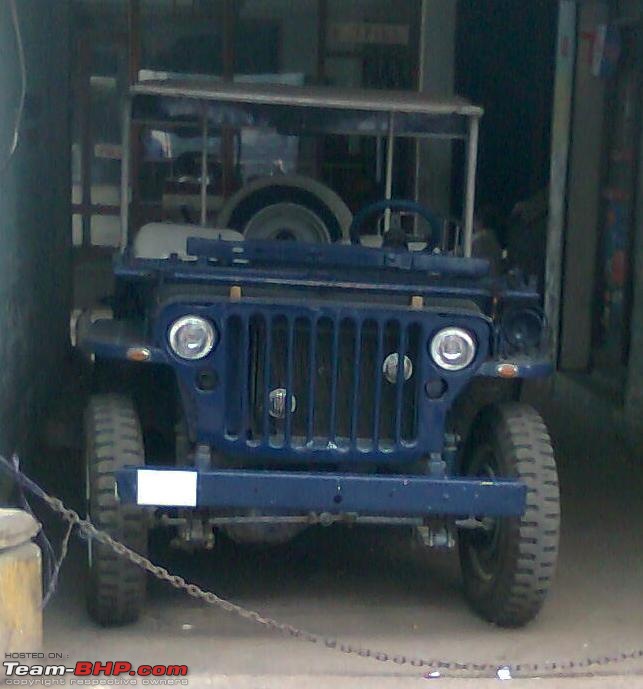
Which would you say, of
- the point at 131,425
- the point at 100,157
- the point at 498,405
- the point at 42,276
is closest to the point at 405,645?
the point at 498,405

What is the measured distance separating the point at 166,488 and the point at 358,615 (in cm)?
114

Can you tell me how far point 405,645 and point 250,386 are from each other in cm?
113

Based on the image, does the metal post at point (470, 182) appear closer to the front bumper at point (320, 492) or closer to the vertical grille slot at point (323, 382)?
the vertical grille slot at point (323, 382)

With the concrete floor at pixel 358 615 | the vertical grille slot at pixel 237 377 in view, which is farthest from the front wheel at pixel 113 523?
the vertical grille slot at pixel 237 377

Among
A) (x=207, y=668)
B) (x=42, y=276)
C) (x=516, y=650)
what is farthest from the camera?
(x=42, y=276)

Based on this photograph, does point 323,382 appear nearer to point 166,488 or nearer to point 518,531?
point 166,488

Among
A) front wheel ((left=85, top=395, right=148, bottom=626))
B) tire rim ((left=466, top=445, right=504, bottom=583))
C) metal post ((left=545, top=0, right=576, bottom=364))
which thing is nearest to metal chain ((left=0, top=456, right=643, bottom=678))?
front wheel ((left=85, top=395, right=148, bottom=626))

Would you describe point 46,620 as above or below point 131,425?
below

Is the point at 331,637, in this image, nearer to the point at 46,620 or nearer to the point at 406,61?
the point at 46,620

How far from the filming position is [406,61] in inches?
401

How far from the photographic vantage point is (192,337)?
4.33 metres

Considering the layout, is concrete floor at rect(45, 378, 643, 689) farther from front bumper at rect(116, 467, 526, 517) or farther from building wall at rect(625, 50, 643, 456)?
building wall at rect(625, 50, 643, 456)

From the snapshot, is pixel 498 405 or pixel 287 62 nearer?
pixel 498 405

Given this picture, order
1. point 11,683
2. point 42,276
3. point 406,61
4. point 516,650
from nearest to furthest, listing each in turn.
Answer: point 11,683
point 516,650
point 42,276
point 406,61
